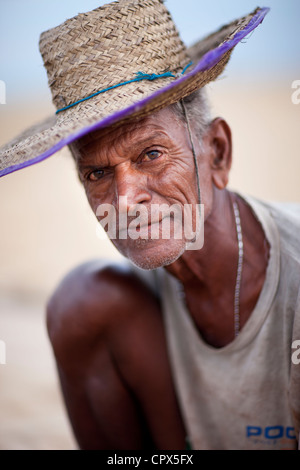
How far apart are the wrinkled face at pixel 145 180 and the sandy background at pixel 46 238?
61cm

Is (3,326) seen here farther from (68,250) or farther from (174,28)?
(174,28)

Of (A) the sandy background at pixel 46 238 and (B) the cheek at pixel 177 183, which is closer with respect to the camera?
(B) the cheek at pixel 177 183

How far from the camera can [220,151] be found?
1.97 meters

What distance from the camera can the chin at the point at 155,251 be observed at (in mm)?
1709

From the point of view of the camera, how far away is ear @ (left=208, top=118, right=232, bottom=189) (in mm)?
1925

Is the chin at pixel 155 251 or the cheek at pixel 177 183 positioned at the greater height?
the cheek at pixel 177 183

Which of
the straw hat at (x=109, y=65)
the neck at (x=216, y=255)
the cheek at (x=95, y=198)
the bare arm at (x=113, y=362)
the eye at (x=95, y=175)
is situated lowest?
the bare arm at (x=113, y=362)

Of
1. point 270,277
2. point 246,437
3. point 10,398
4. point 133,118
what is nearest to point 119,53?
point 133,118

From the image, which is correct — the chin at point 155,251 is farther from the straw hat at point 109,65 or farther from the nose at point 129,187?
the straw hat at point 109,65

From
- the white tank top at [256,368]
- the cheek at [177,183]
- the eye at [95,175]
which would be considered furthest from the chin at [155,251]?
the white tank top at [256,368]

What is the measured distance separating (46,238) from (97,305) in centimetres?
404

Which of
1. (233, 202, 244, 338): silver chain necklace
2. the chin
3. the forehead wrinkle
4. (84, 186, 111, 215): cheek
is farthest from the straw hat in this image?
(233, 202, 244, 338): silver chain necklace

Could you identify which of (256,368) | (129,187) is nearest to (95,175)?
(129,187)

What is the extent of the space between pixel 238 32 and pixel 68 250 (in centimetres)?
451
